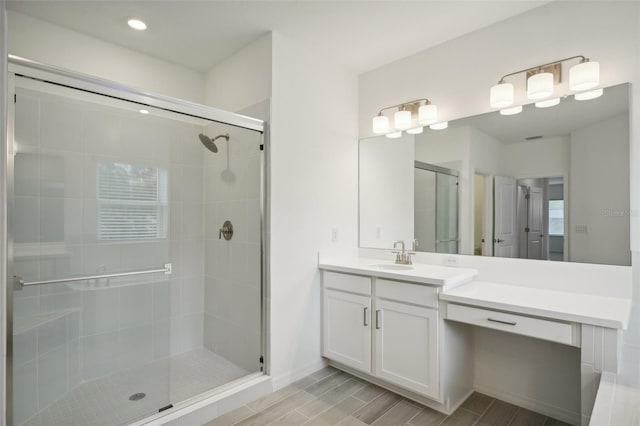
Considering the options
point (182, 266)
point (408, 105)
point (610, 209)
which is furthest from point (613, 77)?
point (182, 266)

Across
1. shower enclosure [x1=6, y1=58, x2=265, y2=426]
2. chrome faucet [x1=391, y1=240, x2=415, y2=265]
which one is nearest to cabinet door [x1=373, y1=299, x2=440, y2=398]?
chrome faucet [x1=391, y1=240, x2=415, y2=265]

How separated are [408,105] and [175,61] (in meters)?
2.07

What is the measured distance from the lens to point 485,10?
2227 millimetres

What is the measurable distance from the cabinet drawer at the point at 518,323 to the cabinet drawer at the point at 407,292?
0.39 feet

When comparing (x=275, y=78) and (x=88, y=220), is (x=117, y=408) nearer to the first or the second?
(x=88, y=220)

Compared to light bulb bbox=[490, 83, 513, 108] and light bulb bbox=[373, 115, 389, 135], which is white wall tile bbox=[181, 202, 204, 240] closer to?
light bulb bbox=[373, 115, 389, 135]

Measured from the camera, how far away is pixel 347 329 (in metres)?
2.62

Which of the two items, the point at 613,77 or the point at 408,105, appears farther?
the point at 408,105

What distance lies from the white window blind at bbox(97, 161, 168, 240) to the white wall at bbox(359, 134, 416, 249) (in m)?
1.75

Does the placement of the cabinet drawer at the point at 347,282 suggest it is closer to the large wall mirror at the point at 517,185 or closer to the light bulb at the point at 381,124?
the large wall mirror at the point at 517,185

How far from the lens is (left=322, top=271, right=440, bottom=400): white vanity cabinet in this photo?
2.16 metres

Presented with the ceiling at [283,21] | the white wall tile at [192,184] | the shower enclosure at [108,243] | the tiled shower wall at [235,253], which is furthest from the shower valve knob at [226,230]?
the ceiling at [283,21]

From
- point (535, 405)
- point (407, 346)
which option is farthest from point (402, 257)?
point (535, 405)

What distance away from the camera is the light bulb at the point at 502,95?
2229mm
